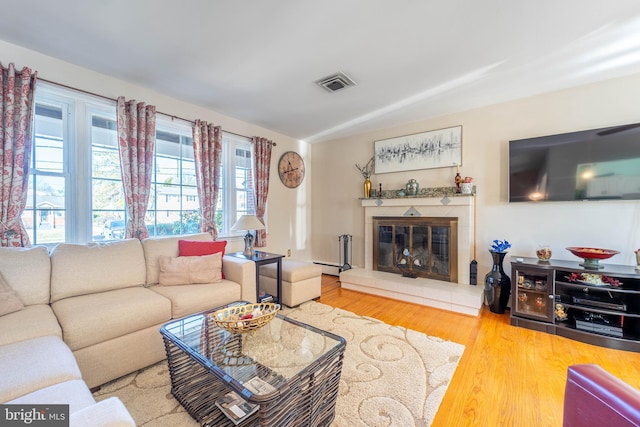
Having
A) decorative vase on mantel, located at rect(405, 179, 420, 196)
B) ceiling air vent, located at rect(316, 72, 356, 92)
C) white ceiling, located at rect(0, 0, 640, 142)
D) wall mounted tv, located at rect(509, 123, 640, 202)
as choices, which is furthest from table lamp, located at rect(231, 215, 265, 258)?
wall mounted tv, located at rect(509, 123, 640, 202)

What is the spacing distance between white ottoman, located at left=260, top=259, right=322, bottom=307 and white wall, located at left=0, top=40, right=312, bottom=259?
805 mm

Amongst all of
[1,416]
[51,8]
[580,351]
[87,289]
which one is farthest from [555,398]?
[51,8]

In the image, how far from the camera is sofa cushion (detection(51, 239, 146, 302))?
1.93 meters

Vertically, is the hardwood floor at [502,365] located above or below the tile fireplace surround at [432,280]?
below

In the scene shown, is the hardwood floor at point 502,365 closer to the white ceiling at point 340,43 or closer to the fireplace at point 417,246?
the fireplace at point 417,246

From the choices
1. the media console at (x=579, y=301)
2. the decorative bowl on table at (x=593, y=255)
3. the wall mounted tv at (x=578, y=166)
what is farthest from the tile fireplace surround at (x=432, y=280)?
the decorative bowl on table at (x=593, y=255)

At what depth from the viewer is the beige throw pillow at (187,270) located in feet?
7.61

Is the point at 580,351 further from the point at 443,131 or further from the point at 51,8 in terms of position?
the point at 51,8

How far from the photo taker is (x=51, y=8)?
1696 millimetres

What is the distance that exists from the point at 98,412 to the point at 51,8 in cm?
246

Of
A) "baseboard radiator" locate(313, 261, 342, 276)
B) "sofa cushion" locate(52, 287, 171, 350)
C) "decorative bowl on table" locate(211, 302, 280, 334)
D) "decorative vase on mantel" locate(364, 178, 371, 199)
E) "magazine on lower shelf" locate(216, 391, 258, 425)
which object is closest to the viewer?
"magazine on lower shelf" locate(216, 391, 258, 425)

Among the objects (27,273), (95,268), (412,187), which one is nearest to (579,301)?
(412,187)

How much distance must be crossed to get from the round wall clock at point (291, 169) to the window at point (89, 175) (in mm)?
1518

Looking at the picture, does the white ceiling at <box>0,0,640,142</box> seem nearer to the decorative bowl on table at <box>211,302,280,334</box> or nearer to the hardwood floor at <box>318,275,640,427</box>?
the decorative bowl on table at <box>211,302,280,334</box>
